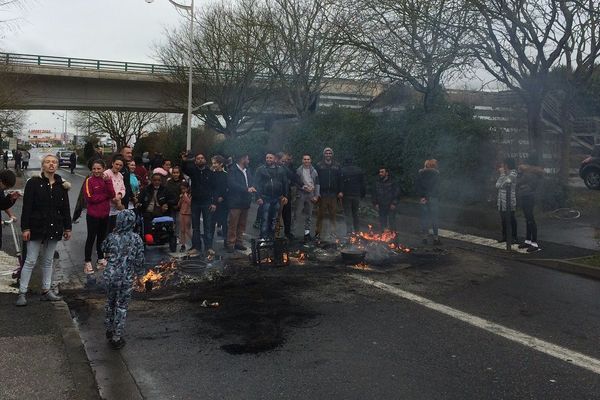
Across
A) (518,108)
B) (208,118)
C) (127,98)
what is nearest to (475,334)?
(518,108)

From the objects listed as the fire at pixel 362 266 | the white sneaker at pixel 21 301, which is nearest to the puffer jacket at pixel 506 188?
the fire at pixel 362 266

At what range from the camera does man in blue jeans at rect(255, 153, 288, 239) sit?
9.78 metres

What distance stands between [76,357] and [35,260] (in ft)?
6.80

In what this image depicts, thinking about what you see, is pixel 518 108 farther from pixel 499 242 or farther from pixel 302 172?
pixel 302 172

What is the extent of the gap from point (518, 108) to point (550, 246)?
8.57 meters

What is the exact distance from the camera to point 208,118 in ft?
104

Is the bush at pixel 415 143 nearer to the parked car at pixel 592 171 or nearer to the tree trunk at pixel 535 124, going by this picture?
the tree trunk at pixel 535 124

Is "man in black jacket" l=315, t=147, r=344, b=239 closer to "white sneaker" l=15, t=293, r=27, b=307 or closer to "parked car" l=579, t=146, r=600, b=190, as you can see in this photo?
"white sneaker" l=15, t=293, r=27, b=307

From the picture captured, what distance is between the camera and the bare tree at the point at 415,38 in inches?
556

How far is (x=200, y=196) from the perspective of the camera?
9.16 meters

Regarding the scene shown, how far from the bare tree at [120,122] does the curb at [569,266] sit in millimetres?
53828

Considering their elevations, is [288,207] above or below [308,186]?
below

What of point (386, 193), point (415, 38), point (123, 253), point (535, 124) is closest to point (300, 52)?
point (415, 38)

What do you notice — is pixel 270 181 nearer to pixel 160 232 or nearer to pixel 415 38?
pixel 160 232
